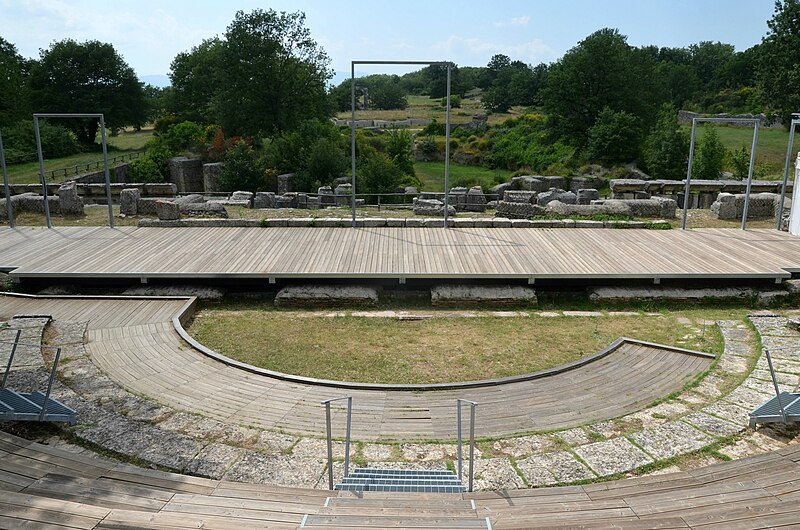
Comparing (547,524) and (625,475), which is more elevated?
(547,524)

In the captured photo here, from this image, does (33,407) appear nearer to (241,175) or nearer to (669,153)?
(241,175)

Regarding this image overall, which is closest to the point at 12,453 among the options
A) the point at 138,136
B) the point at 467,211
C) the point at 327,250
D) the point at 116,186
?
the point at 327,250

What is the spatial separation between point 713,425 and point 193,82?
174 feet

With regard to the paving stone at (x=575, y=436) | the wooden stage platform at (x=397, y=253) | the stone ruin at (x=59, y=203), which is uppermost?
the stone ruin at (x=59, y=203)

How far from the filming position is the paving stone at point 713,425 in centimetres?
690

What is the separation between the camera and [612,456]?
21.0 feet

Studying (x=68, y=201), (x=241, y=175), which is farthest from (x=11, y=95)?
(x=68, y=201)

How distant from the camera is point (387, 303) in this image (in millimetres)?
12148

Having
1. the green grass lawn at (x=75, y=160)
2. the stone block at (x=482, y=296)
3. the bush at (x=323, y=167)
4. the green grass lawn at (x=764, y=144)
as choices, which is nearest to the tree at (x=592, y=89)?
the green grass lawn at (x=764, y=144)

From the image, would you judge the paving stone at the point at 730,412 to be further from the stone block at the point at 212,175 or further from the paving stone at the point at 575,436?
the stone block at the point at 212,175

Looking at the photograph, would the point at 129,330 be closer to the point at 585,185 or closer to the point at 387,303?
the point at 387,303

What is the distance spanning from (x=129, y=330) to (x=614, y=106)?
35.3 metres

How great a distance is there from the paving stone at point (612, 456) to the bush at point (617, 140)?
95.9 feet

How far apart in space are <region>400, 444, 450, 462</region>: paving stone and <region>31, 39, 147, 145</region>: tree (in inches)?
1876
